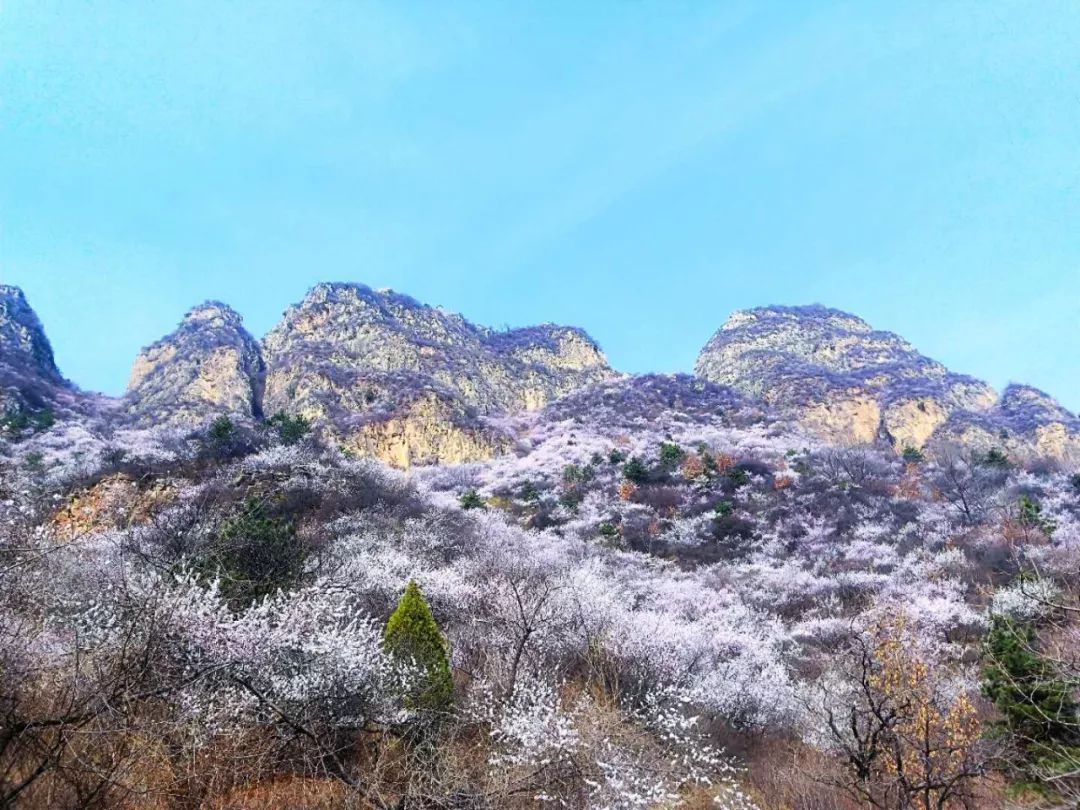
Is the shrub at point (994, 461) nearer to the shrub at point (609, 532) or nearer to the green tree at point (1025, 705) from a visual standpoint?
the shrub at point (609, 532)

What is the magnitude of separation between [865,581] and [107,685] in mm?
30200

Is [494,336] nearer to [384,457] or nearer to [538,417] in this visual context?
[538,417]

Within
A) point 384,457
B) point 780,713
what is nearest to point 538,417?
point 384,457

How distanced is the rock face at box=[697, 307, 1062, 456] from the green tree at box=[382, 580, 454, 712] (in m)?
65.1

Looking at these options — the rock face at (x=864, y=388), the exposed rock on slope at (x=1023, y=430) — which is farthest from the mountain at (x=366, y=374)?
the exposed rock on slope at (x=1023, y=430)

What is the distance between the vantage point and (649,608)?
78.4ft

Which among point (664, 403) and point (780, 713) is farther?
point (664, 403)

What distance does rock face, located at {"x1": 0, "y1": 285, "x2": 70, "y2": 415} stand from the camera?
4616 cm

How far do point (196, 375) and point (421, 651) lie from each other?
6439 cm

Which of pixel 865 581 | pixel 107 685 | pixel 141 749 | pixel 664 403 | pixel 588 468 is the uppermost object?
pixel 664 403

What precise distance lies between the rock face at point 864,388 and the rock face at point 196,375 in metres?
62.6

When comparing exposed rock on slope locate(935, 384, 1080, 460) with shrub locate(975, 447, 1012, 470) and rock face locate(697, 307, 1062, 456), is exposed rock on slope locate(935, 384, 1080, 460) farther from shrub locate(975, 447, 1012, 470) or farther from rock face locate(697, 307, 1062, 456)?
shrub locate(975, 447, 1012, 470)

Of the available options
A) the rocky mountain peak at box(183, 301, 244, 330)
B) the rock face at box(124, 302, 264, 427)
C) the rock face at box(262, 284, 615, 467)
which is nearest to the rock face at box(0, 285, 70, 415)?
the rock face at box(124, 302, 264, 427)

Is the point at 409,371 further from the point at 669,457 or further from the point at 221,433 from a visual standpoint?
the point at 221,433
